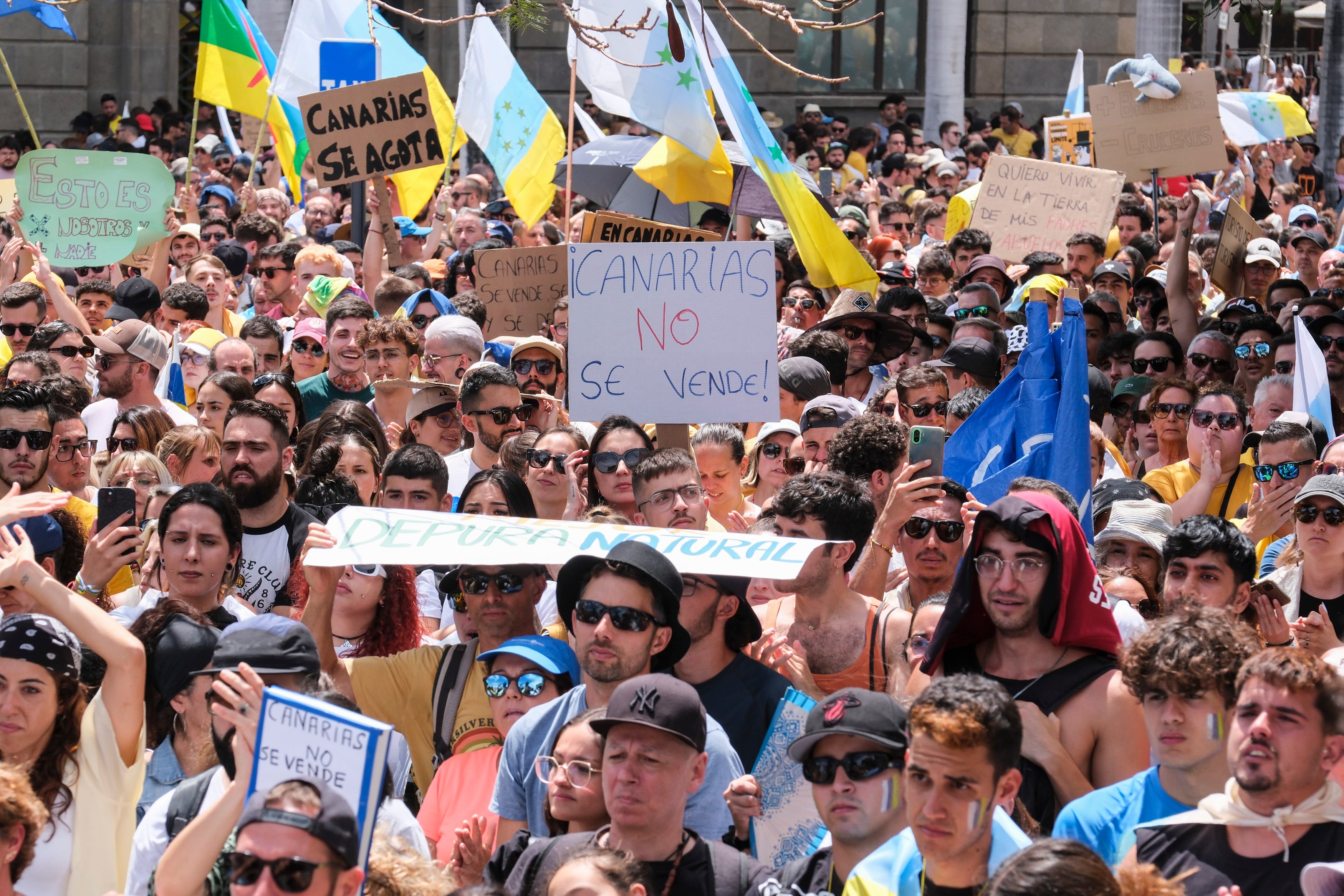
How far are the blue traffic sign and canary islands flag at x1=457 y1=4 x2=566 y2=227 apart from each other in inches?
25.1

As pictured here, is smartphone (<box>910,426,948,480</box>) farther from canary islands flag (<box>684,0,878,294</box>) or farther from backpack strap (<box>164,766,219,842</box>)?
canary islands flag (<box>684,0,878,294</box>)

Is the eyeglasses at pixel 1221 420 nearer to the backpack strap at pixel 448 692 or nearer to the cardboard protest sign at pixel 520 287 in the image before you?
the backpack strap at pixel 448 692

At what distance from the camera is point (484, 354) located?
324 inches

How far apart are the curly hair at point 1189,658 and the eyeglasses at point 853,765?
0.58 metres

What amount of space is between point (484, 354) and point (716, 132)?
2052 mm

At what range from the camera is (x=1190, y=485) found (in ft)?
22.7

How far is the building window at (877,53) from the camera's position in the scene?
27172 mm

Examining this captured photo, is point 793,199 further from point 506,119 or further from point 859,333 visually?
point 506,119

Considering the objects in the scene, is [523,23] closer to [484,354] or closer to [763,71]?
[484,354]

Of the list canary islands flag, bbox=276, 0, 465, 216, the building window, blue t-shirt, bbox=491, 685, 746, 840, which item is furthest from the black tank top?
the building window

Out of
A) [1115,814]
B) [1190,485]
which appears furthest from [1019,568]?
[1190,485]

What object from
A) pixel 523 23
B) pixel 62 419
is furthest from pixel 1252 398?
pixel 62 419

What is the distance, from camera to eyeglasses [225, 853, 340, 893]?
308 centimetres

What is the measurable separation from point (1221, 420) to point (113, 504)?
4.15 meters
